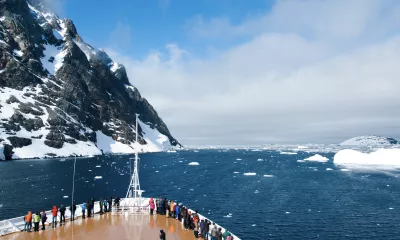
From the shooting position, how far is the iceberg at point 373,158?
133250 mm

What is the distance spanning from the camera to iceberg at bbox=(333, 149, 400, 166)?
133m

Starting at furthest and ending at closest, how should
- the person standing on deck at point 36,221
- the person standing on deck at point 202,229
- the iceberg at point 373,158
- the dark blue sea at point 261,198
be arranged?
1. the iceberg at point 373,158
2. the dark blue sea at point 261,198
3. the person standing on deck at point 36,221
4. the person standing on deck at point 202,229

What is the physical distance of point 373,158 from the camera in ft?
451

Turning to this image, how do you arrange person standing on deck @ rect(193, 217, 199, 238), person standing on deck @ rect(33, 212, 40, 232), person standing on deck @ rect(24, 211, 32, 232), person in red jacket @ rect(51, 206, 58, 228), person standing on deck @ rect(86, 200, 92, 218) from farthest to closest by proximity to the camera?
person standing on deck @ rect(86, 200, 92, 218), person in red jacket @ rect(51, 206, 58, 228), person standing on deck @ rect(33, 212, 40, 232), person standing on deck @ rect(24, 211, 32, 232), person standing on deck @ rect(193, 217, 199, 238)

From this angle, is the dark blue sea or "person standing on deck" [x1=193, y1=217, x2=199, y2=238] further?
the dark blue sea

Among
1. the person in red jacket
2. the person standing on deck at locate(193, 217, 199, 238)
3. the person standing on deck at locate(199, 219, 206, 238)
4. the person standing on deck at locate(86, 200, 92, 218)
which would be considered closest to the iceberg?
the person standing on deck at locate(193, 217, 199, 238)

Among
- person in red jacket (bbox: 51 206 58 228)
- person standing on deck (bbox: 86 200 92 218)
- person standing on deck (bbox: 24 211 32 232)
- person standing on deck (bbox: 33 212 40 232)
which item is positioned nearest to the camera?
person standing on deck (bbox: 24 211 32 232)

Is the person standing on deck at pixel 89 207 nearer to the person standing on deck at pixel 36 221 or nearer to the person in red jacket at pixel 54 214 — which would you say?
the person in red jacket at pixel 54 214

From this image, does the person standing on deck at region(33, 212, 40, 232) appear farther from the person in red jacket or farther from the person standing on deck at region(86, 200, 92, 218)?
the person standing on deck at region(86, 200, 92, 218)

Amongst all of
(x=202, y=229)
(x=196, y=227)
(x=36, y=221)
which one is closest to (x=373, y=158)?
(x=196, y=227)

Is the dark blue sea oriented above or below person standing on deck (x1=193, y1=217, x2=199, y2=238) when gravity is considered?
below

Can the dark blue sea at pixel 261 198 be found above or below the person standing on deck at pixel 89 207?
below

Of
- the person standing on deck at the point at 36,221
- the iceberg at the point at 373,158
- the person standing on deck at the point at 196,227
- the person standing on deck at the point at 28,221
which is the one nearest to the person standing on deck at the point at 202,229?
the person standing on deck at the point at 196,227

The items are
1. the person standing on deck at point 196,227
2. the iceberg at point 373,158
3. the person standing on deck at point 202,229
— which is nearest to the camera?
the person standing on deck at point 202,229
